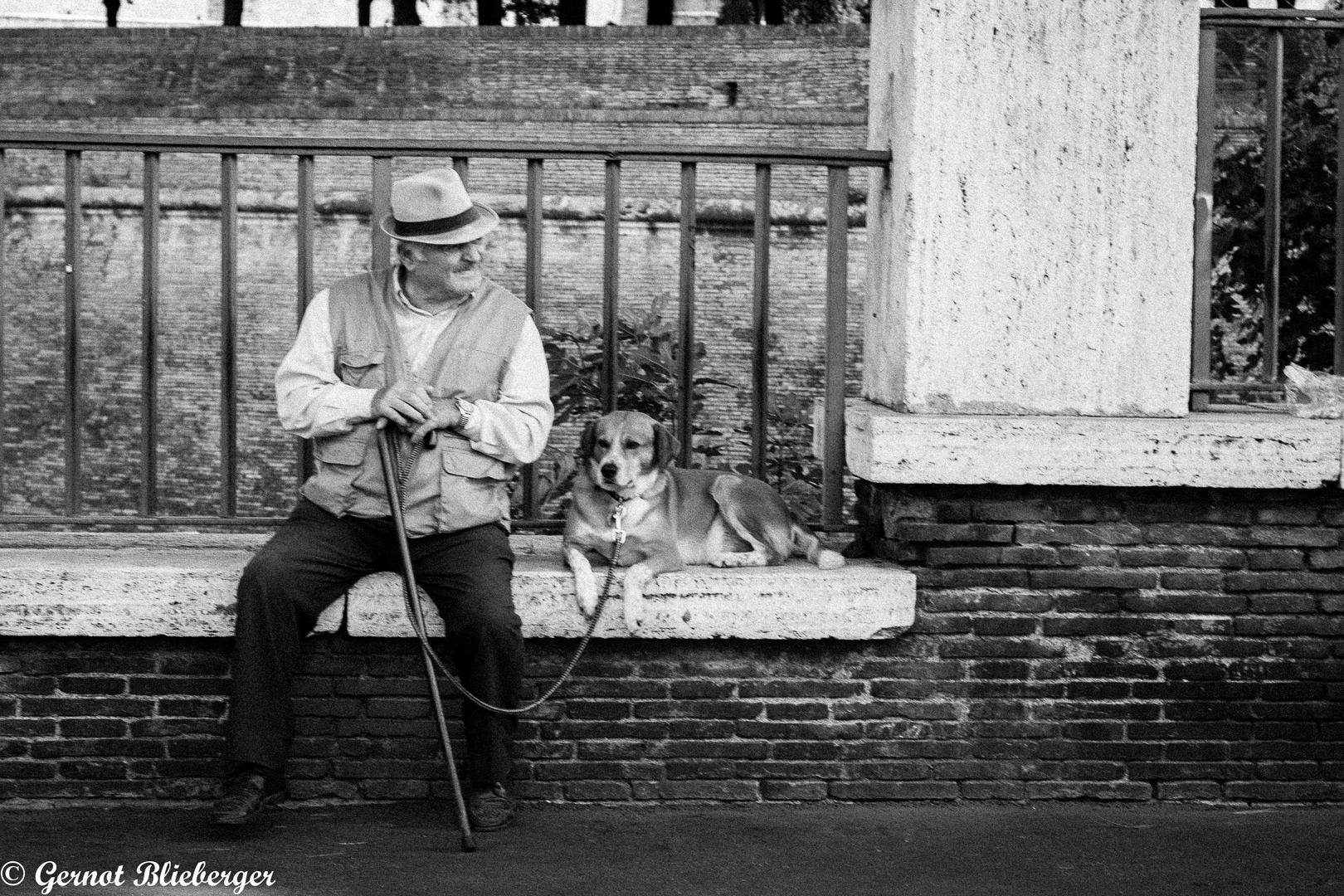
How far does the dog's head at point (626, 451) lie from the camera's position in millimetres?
4836

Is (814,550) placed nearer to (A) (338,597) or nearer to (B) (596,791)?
(B) (596,791)

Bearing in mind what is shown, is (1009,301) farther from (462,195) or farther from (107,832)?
(107,832)

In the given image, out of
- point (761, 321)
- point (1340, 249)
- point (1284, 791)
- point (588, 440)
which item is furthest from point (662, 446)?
point (1340, 249)

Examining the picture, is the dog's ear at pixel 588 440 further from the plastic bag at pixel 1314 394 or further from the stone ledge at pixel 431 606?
the plastic bag at pixel 1314 394

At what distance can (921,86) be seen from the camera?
4.65m

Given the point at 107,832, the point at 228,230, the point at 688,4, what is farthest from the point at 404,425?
the point at 688,4

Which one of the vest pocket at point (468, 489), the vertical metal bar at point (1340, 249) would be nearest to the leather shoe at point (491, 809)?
the vest pocket at point (468, 489)

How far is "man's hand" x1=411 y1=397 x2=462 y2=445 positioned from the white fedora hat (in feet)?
1.58

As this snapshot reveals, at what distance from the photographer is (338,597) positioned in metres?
4.45

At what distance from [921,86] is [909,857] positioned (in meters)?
2.30

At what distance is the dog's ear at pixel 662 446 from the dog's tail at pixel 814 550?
52 cm

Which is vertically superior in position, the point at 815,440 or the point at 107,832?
the point at 815,440

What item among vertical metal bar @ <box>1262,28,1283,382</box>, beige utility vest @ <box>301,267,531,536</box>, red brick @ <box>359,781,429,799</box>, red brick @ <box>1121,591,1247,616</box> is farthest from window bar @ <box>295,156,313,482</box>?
vertical metal bar @ <box>1262,28,1283,382</box>

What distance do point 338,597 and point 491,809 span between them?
2.51 ft
